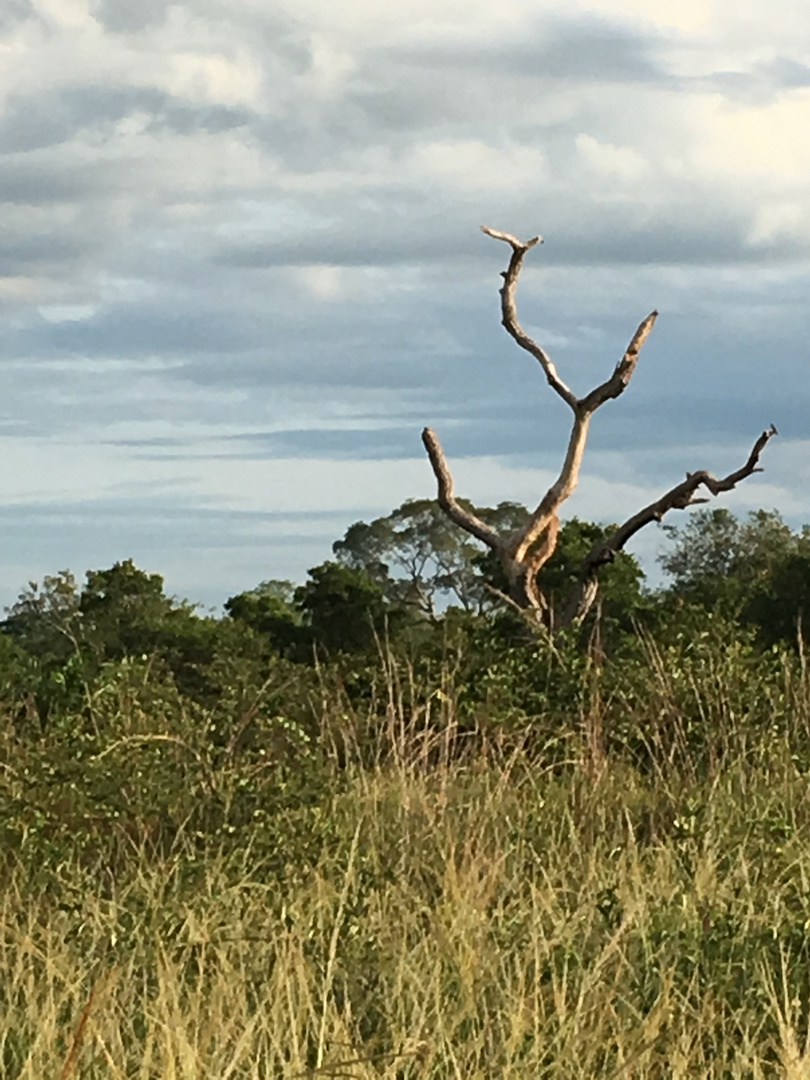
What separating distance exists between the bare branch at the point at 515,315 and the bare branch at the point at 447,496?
3.95ft

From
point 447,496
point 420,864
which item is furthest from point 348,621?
point 420,864

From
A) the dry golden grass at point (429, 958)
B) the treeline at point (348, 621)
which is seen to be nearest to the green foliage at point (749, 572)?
the treeline at point (348, 621)

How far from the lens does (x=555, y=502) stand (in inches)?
579

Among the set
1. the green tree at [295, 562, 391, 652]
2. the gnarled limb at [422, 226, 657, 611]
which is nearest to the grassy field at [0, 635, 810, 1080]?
the green tree at [295, 562, 391, 652]

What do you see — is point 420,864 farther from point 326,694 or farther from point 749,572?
point 749,572

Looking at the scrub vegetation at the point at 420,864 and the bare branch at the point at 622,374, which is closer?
the scrub vegetation at the point at 420,864

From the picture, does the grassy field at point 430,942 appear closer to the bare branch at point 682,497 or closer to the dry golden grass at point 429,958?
the dry golden grass at point 429,958

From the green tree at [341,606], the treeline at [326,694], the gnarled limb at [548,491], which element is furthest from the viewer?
the gnarled limb at [548,491]

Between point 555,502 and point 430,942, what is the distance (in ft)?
32.8

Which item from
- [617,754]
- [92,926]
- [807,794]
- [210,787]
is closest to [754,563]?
[617,754]

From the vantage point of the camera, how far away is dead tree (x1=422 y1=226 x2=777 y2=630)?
14375mm

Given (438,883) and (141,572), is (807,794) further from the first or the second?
(141,572)

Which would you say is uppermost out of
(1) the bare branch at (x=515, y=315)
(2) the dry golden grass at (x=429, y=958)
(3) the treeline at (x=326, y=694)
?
(1) the bare branch at (x=515, y=315)

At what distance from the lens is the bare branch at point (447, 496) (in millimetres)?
14969
